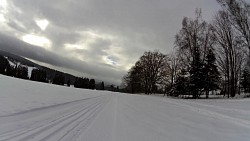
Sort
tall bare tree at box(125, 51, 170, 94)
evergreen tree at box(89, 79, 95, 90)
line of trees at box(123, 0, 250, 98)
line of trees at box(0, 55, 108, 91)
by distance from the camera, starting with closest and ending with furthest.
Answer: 1. line of trees at box(123, 0, 250, 98)
2. tall bare tree at box(125, 51, 170, 94)
3. line of trees at box(0, 55, 108, 91)
4. evergreen tree at box(89, 79, 95, 90)

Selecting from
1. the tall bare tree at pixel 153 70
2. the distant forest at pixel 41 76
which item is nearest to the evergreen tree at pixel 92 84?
the distant forest at pixel 41 76

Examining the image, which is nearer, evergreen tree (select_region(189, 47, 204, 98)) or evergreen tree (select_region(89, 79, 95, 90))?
evergreen tree (select_region(189, 47, 204, 98))

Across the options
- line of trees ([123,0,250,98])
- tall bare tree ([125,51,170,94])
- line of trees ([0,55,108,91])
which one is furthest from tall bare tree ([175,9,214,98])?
line of trees ([0,55,108,91])

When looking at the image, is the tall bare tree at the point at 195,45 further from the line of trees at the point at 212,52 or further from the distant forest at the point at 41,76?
the distant forest at the point at 41,76

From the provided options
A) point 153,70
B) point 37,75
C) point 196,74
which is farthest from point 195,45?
point 37,75

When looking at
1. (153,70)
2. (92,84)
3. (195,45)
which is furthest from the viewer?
(92,84)

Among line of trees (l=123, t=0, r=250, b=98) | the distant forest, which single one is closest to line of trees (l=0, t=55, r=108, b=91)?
the distant forest

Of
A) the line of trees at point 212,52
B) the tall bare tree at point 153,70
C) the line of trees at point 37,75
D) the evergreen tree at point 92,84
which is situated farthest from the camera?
the evergreen tree at point 92,84

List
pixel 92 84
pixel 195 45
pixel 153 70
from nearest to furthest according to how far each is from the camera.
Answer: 1. pixel 195 45
2. pixel 153 70
3. pixel 92 84

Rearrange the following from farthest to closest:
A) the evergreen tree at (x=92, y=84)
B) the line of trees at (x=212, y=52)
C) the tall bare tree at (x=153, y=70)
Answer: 1. the evergreen tree at (x=92, y=84)
2. the tall bare tree at (x=153, y=70)
3. the line of trees at (x=212, y=52)

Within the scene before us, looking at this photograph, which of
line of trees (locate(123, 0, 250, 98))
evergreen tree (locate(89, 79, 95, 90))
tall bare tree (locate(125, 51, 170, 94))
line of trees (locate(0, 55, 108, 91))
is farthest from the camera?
evergreen tree (locate(89, 79, 95, 90))

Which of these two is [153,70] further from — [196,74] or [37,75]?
[37,75]

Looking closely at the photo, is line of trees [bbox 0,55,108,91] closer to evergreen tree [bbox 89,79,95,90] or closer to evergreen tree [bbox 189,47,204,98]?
evergreen tree [bbox 89,79,95,90]

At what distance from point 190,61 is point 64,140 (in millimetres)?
41658
